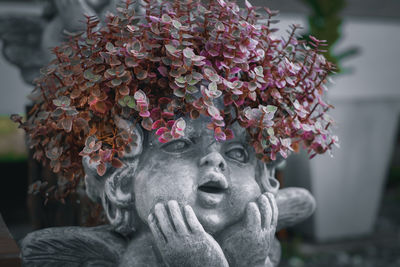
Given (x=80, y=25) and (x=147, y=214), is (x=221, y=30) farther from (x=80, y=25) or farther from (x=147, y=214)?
(x=80, y=25)

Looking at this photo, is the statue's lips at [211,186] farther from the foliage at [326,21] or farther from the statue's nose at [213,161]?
the foliage at [326,21]

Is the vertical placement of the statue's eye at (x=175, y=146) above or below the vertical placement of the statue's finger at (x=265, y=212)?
above

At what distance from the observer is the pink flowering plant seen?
3.61 ft

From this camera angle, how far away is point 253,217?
44.0 inches

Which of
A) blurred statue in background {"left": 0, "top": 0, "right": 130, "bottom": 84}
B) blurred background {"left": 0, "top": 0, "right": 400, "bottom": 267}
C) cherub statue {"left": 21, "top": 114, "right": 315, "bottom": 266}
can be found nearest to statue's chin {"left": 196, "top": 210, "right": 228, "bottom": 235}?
cherub statue {"left": 21, "top": 114, "right": 315, "bottom": 266}

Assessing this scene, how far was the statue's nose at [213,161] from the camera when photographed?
44.4 inches

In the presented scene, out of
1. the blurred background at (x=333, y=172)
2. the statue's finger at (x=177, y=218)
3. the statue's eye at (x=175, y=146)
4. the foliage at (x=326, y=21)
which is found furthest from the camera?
the foliage at (x=326, y=21)

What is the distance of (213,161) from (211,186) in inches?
2.3

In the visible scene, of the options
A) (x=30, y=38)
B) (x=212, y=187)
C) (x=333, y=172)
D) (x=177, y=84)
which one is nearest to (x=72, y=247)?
(x=212, y=187)

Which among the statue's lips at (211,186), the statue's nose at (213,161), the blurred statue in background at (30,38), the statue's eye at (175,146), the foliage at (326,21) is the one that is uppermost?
the foliage at (326,21)

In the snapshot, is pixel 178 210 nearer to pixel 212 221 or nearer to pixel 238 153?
pixel 212 221

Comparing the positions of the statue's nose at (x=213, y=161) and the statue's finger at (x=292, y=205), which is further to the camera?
the statue's finger at (x=292, y=205)

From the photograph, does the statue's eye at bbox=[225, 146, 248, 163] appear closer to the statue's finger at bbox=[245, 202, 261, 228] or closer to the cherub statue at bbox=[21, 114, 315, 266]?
the cherub statue at bbox=[21, 114, 315, 266]

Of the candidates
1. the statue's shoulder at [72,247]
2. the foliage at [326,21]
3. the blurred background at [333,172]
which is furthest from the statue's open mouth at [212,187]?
the foliage at [326,21]
